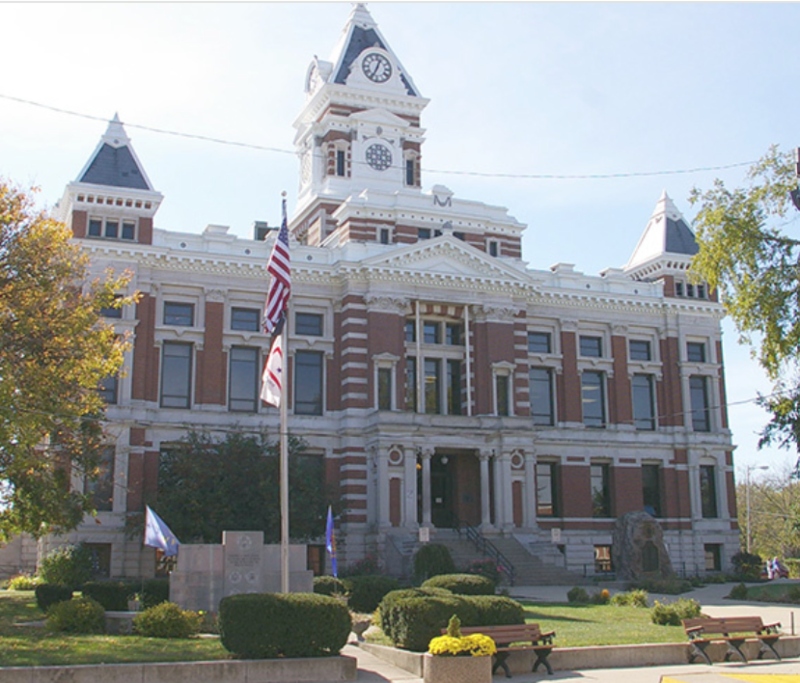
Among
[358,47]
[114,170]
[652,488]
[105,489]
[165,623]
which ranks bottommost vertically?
[165,623]

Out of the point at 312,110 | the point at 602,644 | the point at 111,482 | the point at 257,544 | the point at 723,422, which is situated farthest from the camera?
the point at 312,110

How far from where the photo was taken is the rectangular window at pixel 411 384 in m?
51.2

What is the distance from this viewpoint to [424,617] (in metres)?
21.5

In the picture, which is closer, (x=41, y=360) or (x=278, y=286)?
(x=278, y=286)

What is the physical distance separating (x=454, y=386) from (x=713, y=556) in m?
18.6

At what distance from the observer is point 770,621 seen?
97.6 feet

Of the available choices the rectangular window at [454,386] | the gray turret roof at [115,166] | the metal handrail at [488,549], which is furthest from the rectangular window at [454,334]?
the gray turret roof at [115,166]

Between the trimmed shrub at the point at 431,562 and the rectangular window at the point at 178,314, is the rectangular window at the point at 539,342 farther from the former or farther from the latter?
the rectangular window at the point at 178,314

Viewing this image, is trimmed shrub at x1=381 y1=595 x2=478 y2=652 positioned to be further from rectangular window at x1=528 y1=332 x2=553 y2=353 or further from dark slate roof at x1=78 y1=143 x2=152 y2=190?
rectangular window at x1=528 y1=332 x2=553 y2=353

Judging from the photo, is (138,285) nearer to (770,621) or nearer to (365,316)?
(365,316)

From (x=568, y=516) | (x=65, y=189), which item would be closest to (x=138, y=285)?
(x=65, y=189)

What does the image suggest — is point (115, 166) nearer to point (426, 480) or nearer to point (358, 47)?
point (426, 480)

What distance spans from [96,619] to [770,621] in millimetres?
19556

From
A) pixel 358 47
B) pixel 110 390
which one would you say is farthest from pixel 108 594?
pixel 358 47
